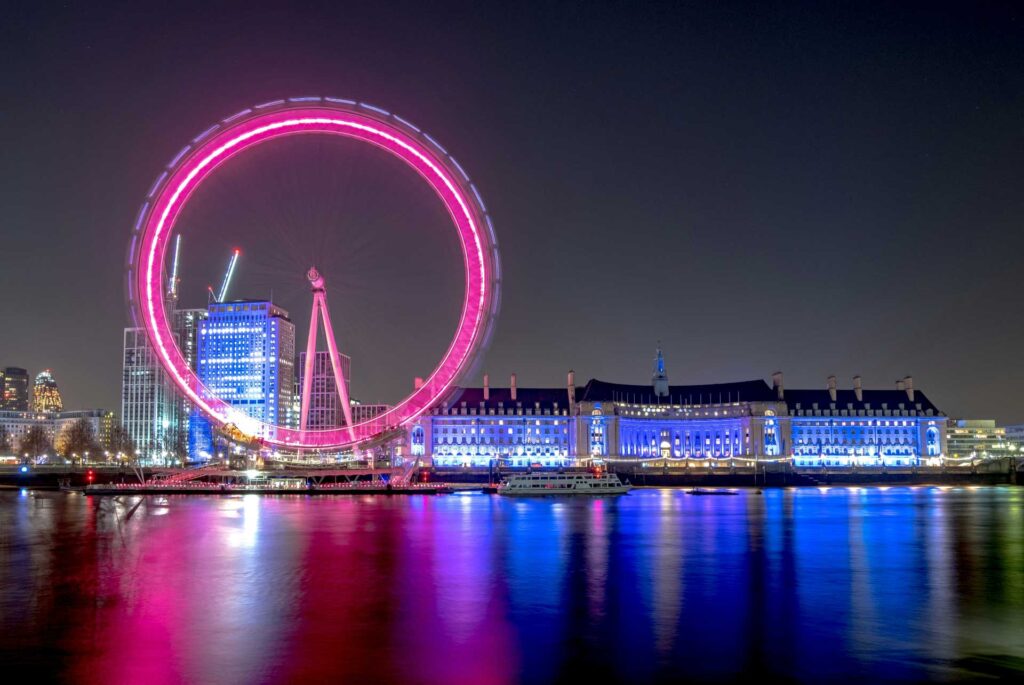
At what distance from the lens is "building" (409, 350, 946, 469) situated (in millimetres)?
136500

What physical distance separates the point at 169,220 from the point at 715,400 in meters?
105

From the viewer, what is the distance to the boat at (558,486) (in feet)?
293

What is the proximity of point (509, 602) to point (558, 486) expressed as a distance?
215 feet

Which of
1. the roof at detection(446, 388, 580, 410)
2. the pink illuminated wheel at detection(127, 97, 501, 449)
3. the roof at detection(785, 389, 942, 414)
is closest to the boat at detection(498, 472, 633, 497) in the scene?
the pink illuminated wheel at detection(127, 97, 501, 449)

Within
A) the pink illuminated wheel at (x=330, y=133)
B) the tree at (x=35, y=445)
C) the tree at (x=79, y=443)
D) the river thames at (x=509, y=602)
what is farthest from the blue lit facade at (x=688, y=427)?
the river thames at (x=509, y=602)

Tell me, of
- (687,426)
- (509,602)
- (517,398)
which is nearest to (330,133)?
(509,602)

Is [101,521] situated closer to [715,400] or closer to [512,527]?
[512,527]

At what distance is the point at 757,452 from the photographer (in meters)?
139

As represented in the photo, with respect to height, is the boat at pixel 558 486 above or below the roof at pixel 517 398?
below

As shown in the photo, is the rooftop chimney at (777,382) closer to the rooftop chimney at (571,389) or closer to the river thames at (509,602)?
the rooftop chimney at (571,389)

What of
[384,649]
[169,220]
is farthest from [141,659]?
[169,220]

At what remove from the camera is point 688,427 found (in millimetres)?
147250

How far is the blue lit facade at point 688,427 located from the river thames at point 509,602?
279ft

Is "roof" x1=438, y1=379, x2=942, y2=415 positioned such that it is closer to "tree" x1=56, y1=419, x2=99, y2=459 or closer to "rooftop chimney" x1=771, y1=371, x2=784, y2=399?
"rooftop chimney" x1=771, y1=371, x2=784, y2=399
